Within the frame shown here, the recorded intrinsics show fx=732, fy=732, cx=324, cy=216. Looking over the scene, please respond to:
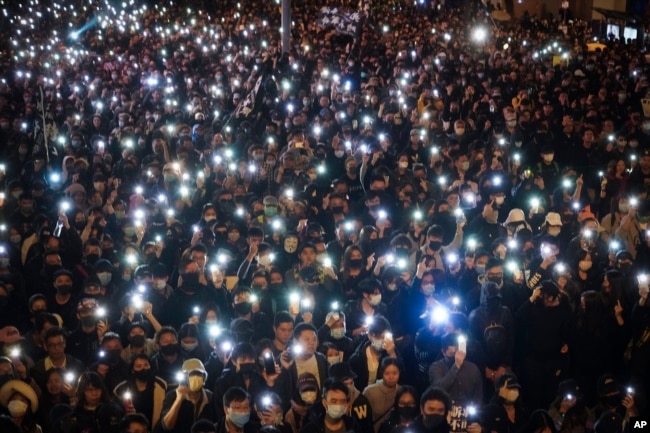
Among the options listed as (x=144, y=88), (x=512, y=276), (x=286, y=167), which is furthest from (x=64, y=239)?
(x=144, y=88)

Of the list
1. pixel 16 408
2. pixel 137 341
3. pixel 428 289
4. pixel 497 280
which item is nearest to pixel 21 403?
pixel 16 408

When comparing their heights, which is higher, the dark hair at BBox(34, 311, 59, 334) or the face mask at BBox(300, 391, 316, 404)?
the dark hair at BBox(34, 311, 59, 334)

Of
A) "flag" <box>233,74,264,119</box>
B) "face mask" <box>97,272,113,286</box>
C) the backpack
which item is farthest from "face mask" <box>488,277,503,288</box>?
"flag" <box>233,74,264,119</box>

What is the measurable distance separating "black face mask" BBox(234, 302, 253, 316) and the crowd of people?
7cm

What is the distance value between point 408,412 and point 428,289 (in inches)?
67.9

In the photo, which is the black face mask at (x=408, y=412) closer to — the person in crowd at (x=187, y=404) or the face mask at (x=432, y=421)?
the face mask at (x=432, y=421)

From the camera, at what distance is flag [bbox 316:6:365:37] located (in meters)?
19.4

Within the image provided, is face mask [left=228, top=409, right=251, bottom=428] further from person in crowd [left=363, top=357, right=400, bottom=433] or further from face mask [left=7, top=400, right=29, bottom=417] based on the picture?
face mask [left=7, top=400, right=29, bottom=417]

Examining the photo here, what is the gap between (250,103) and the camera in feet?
46.1

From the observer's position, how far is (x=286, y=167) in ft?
33.0

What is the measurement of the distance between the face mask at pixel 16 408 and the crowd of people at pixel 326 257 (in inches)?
0.6

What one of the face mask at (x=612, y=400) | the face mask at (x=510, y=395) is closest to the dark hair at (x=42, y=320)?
the face mask at (x=510, y=395)

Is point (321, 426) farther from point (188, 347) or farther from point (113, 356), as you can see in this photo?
point (113, 356)

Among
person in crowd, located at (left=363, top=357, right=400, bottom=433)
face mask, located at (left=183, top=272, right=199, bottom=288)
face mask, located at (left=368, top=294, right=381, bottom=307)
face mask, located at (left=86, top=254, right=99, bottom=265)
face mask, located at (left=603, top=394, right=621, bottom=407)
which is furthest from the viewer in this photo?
face mask, located at (left=86, top=254, right=99, bottom=265)
